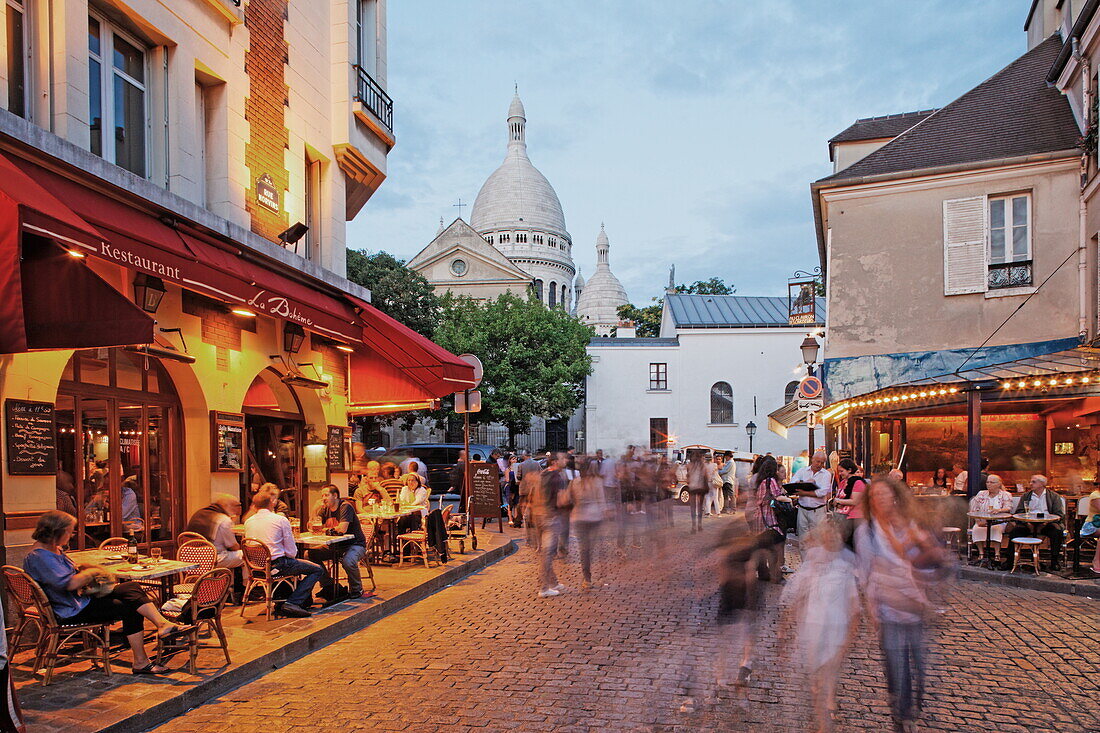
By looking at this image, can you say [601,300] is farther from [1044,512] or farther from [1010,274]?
[1044,512]

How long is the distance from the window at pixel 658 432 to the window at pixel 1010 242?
26.7 meters

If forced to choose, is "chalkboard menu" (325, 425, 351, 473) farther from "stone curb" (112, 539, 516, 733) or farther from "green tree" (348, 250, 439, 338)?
"green tree" (348, 250, 439, 338)

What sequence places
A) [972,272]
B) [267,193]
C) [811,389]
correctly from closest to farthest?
[267,193]
[811,389]
[972,272]

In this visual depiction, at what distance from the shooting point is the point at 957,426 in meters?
18.3

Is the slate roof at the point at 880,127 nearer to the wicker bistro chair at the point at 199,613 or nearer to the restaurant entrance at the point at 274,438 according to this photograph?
the restaurant entrance at the point at 274,438

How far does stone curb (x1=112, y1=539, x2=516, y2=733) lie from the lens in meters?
5.25

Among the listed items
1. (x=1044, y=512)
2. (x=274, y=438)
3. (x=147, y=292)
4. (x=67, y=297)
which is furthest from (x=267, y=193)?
(x=1044, y=512)

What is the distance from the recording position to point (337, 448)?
13.2 m

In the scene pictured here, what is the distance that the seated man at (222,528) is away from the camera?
7.92 m

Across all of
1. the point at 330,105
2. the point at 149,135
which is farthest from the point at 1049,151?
the point at 149,135

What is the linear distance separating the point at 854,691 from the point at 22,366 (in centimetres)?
712

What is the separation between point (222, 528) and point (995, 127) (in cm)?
1845

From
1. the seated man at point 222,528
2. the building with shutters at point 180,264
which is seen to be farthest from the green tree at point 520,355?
the seated man at point 222,528

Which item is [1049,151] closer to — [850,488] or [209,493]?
[850,488]
